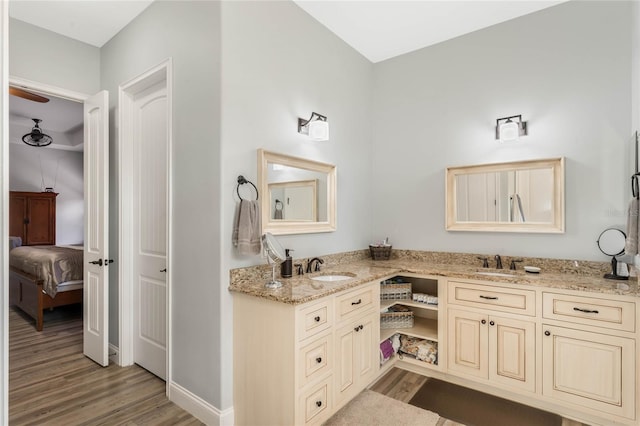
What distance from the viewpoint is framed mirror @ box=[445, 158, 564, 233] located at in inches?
104

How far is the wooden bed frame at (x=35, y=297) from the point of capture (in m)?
3.81

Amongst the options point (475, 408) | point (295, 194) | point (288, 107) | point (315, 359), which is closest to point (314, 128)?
point (288, 107)

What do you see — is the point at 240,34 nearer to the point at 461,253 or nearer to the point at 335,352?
the point at 335,352

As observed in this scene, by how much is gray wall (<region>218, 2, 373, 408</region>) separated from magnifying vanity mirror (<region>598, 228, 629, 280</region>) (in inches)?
75.6

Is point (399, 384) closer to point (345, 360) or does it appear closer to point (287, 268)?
point (345, 360)

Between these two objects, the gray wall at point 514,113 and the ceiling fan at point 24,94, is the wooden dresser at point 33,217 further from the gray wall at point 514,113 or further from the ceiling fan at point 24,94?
the gray wall at point 514,113

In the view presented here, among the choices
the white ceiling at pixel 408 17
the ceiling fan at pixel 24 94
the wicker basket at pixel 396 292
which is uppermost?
the white ceiling at pixel 408 17

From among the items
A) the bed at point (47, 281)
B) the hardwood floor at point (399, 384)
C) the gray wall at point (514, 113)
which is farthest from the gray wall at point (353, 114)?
the bed at point (47, 281)

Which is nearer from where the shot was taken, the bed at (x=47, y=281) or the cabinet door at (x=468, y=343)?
the cabinet door at (x=468, y=343)

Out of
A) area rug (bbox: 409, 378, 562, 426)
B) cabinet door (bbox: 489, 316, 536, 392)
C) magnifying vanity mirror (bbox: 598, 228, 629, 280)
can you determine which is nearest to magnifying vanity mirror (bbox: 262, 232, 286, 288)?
area rug (bbox: 409, 378, 562, 426)

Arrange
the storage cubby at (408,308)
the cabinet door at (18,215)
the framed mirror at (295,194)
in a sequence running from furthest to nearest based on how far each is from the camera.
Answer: the cabinet door at (18,215) < the storage cubby at (408,308) < the framed mirror at (295,194)

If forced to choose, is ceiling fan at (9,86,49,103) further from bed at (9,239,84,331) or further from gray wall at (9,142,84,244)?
gray wall at (9,142,84,244)

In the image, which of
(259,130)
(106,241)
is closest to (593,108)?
(259,130)

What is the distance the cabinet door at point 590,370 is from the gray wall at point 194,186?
2172 millimetres
